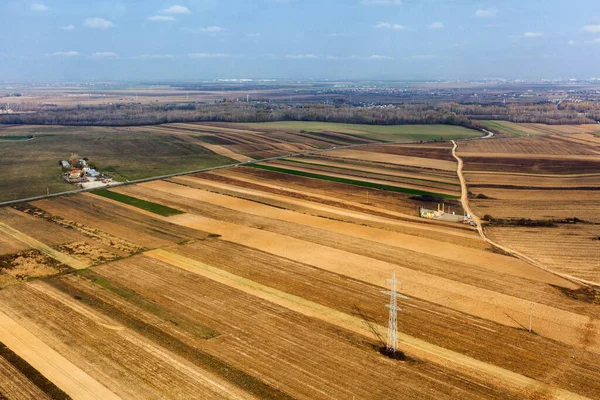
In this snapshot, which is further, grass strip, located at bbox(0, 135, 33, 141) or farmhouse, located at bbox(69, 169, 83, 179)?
grass strip, located at bbox(0, 135, 33, 141)

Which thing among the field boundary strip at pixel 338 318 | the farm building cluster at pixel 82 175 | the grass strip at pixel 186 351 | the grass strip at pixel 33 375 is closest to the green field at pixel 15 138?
the farm building cluster at pixel 82 175

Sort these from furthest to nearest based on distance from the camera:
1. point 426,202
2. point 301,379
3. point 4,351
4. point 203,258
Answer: point 426,202 < point 203,258 < point 4,351 < point 301,379

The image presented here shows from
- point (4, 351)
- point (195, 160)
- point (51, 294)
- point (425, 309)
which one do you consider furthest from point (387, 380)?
point (195, 160)

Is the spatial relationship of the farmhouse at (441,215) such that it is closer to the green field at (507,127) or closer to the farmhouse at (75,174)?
the farmhouse at (75,174)

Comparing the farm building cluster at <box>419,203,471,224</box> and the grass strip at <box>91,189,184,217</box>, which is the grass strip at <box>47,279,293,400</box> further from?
the farm building cluster at <box>419,203,471,224</box>

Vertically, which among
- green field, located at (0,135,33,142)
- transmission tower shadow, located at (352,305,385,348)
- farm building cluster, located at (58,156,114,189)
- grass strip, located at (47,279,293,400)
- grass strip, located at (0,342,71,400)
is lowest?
transmission tower shadow, located at (352,305,385,348)

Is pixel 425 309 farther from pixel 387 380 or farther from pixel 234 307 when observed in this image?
pixel 234 307

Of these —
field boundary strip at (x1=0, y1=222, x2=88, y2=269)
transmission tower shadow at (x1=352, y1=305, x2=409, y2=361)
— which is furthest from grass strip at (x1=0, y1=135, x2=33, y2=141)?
transmission tower shadow at (x1=352, y1=305, x2=409, y2=361)

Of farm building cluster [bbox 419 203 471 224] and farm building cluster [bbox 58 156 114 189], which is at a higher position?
farm building cluster [bbox 58 156 114 189]
